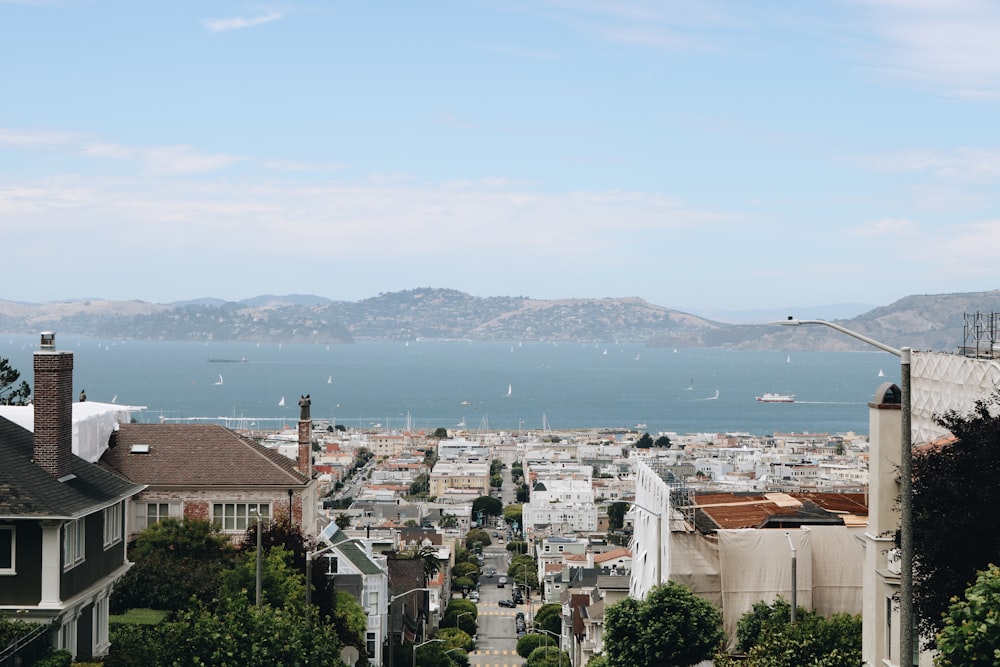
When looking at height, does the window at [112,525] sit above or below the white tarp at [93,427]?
below

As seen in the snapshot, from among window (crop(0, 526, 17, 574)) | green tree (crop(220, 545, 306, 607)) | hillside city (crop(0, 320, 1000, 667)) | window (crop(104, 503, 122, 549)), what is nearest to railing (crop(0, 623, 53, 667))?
hillside city (crop(0, 320, 1000, 667))

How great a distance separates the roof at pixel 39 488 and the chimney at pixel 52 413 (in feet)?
0.88

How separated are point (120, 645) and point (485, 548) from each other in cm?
16119

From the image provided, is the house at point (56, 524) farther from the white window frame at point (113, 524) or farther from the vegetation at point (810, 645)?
the vegetation at point (810, 645)

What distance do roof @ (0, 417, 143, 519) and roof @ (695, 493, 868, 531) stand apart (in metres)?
21.5

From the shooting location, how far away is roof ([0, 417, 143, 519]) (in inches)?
816

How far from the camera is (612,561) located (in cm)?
13862

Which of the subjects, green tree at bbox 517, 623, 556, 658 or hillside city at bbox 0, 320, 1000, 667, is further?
green tree at bbox 517, 623, 556, 658

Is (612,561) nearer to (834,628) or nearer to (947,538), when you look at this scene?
(834,628)

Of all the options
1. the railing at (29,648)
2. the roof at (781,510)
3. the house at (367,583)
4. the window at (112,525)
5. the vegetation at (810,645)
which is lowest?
the house at (367,583)

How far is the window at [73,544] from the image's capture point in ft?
70.6

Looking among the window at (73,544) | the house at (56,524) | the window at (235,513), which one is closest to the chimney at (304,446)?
the window at (235,513)

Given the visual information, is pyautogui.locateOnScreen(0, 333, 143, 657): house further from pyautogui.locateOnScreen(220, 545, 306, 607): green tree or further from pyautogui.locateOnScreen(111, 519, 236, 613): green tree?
pyautogui.locateOnScreen(111, 519, 236, 613): green tree

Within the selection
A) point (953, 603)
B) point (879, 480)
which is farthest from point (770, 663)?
point (953, 603)
